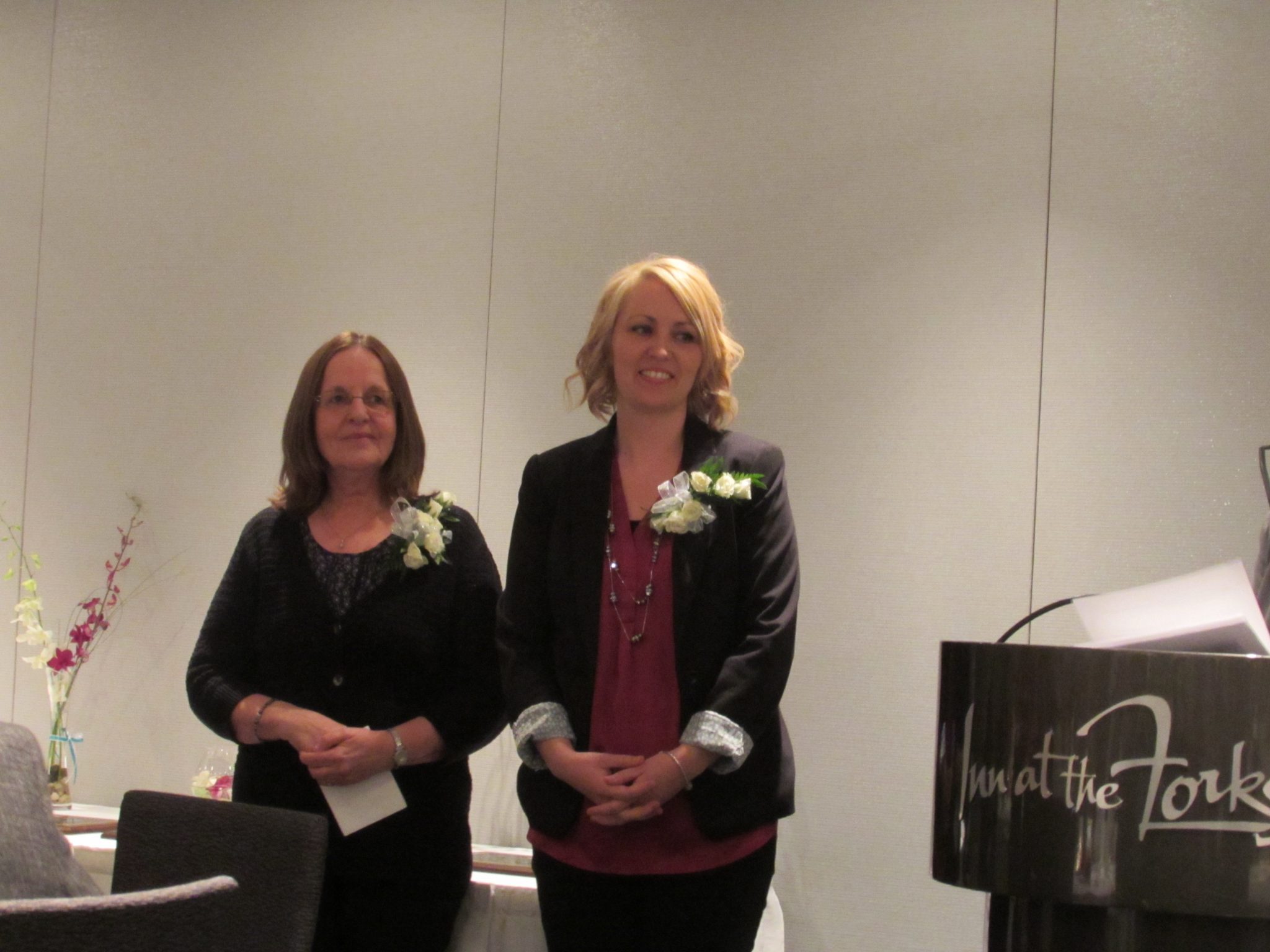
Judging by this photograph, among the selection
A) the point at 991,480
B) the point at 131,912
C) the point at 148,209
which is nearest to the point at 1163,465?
the point at 991,480

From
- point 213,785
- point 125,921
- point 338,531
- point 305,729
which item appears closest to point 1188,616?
point 125,921

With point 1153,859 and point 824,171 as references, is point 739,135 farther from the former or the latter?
point 1153,859

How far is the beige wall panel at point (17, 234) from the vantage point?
12.7 ft

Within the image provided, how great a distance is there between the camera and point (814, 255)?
321cm

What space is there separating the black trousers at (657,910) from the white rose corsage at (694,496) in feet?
1.71

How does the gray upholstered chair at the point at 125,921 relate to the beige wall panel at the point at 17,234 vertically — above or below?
below

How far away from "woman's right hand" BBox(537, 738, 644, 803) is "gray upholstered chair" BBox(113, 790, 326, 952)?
36cm

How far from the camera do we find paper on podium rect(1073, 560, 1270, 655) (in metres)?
1.31

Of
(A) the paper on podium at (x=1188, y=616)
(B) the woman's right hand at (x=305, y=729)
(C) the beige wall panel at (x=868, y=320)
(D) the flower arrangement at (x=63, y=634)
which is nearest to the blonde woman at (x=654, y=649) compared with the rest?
(B) the woman's right hand at (x=305, y=729)

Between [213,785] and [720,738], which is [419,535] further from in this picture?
[213,785]

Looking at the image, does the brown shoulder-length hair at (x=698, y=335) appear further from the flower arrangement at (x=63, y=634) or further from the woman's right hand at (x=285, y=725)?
the flower arrangement at (x=63, y=634)

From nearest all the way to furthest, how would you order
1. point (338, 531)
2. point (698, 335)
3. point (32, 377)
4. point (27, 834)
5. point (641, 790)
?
point (27, 834)
point (641, 790)
point (698, 335)
point (338, 531)
point (32, 377)

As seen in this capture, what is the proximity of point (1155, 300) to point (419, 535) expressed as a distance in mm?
1865

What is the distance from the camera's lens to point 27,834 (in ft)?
5.23
